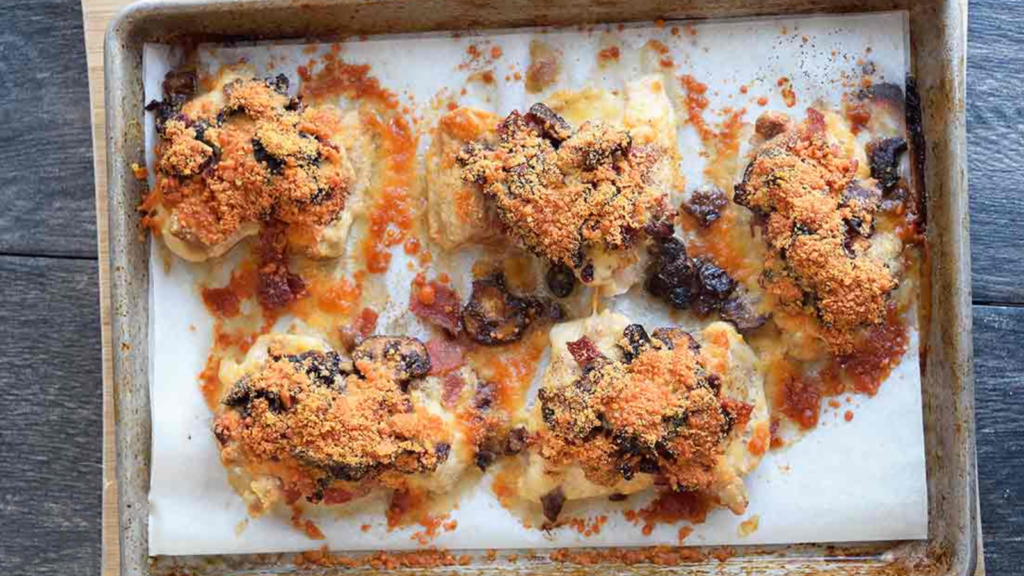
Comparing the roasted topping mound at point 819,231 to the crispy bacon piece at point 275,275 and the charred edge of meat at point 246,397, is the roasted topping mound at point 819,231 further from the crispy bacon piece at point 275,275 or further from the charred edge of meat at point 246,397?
the charred edge of meat at point 246,397

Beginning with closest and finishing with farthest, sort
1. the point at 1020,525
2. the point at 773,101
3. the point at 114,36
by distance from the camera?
the point at 114,36
the point at 773,101
the point at 1020,525

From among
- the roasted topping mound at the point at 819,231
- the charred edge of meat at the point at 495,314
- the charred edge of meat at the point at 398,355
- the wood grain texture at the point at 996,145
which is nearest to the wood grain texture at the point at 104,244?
the charred edge of meat at the point at 398,355

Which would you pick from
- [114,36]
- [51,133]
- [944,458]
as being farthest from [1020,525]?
[51,133]

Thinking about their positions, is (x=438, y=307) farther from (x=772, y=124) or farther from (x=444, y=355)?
(x=772, y=124)

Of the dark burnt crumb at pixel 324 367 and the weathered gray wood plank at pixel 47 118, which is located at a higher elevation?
the weathered gray wood plank at pixel 47 118

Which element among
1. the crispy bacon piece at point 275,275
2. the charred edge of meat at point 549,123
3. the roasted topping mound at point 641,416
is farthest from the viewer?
the crispy bacon piece at point 275,275

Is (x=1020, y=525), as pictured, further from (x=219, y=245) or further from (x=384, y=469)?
(x=219, y=245)
